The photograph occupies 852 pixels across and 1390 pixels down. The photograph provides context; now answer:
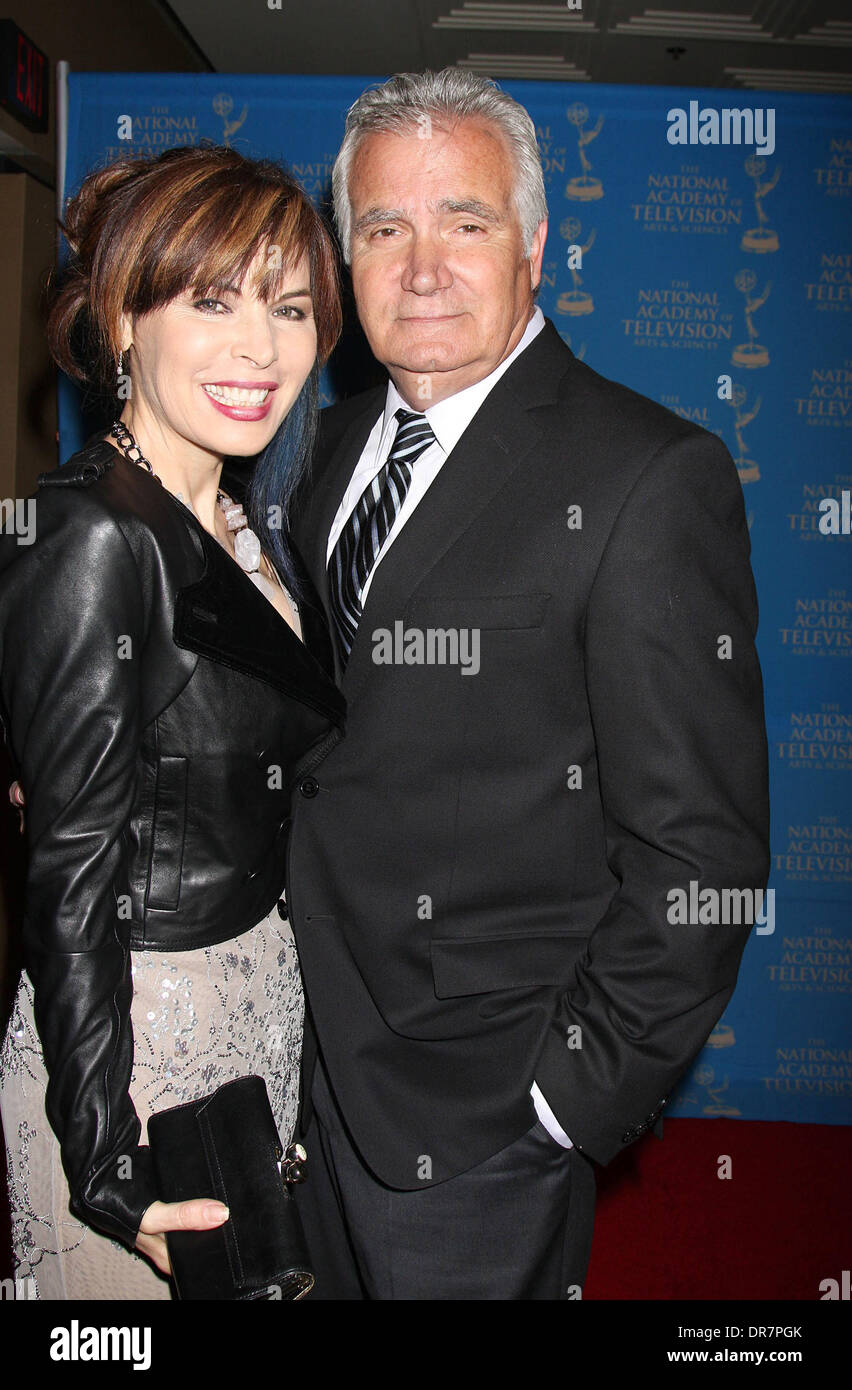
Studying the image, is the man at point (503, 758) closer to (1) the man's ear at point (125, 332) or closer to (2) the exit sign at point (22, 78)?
(1) the man's ear at point (125, 332)

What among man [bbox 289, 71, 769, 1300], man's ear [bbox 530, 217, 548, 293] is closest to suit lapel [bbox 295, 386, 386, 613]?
man [bbox 289, 71, 769, 1300]

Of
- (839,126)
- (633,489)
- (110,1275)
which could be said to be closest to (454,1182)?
(110,1275)

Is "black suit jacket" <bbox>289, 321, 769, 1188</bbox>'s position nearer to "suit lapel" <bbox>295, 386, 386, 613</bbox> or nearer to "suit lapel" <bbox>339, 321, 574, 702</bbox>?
"suit lapel" <bbox>339, 321, 574, 702</bbox>

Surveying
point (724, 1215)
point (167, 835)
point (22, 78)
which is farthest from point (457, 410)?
point (22, 78)

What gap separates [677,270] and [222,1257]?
286 centimetres

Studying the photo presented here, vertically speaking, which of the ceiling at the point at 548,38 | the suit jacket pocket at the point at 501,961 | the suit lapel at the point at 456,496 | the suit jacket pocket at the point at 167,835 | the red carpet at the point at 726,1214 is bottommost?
the red carpet at the point at 726,1214

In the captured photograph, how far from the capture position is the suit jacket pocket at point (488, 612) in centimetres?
156

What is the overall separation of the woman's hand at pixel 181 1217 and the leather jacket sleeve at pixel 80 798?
18 mm

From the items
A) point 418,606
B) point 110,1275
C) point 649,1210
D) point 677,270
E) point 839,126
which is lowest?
point 649,1210

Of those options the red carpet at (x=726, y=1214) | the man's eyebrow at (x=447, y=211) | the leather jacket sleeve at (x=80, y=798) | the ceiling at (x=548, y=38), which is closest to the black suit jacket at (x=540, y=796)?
the man's eyebrow at (x=447, y=211)

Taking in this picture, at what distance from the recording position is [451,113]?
5.41ft

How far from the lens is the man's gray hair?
5.40 feet

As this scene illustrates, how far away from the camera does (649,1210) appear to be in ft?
10.2
